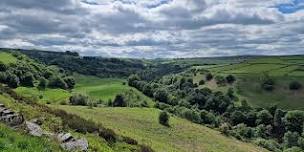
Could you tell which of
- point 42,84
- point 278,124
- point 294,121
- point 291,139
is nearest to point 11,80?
point 42,84

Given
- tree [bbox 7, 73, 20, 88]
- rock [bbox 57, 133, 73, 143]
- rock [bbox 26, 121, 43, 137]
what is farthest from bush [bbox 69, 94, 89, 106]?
rock [bbox 57, 133, 73, 143]

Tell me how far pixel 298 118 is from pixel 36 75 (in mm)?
101991

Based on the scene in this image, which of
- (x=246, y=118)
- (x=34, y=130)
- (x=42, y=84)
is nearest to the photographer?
(x=34, y=130)

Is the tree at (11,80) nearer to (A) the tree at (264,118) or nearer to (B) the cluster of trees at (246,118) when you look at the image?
(B) the cluster of trees at (246,118)

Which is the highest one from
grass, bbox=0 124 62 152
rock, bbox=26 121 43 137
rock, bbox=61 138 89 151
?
grass, bbox=0 124 62 152

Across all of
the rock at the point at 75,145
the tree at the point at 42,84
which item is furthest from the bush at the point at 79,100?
the rock at the point at 75,145

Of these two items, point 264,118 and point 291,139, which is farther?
point 264,118

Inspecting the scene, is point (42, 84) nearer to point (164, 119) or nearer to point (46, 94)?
point (46, 94)

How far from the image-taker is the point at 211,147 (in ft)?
242

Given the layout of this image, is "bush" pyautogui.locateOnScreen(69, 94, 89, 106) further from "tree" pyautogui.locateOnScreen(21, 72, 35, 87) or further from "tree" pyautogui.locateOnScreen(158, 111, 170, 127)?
"tree" pyautogui.locateOnScreen(21, 72, 35, 87)

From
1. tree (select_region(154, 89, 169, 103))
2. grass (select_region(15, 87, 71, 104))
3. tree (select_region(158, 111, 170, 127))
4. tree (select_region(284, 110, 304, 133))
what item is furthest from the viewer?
tree (select_region(154, 89, 169, 103))

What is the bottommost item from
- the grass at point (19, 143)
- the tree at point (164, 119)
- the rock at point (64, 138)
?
the tree at point (164, 119)

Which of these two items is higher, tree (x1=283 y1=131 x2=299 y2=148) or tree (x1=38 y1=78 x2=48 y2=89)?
tree (x1=38 y1=78 x2=48 y2=89)

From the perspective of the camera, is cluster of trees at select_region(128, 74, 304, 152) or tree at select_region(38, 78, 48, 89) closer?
cluster of trees at select_region(128, 74, 304, 152)
